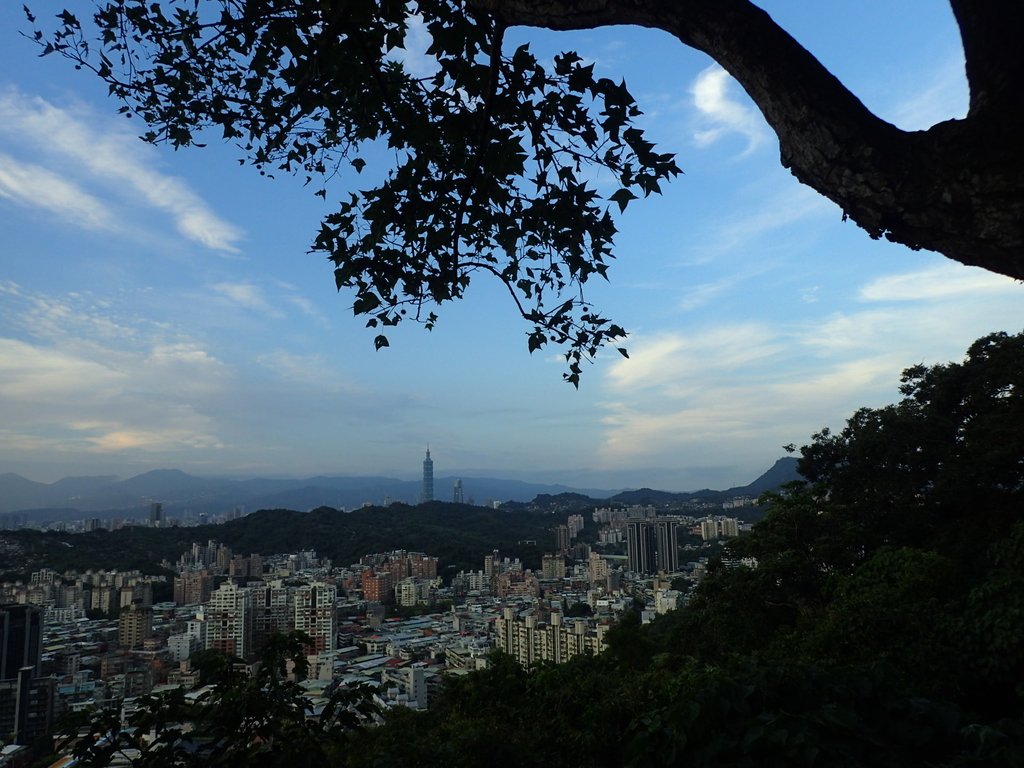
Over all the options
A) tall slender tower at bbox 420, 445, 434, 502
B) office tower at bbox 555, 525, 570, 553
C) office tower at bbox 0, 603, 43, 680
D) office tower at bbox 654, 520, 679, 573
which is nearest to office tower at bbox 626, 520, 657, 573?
office tower at bbox 654, 520, 679, 573

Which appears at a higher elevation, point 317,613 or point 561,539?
point 317,613

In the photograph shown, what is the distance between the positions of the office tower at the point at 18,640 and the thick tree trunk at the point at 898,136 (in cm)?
1022

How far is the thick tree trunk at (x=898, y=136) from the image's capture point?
1065 millimetres

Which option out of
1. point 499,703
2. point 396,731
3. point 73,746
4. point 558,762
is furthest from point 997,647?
point 73,746

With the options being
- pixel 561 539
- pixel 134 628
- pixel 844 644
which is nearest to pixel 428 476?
pixel 561 539

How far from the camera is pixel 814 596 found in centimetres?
632

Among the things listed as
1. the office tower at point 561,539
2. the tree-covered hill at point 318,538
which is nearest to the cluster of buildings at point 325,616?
the office tower at point 561,539

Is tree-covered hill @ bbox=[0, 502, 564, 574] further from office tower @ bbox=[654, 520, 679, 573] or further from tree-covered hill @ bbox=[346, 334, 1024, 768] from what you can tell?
tree-covered hill @ bbox=[346, 334, 1024, 768]

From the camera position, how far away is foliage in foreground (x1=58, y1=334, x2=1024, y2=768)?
142 cm

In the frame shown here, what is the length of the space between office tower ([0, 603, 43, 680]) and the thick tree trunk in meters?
10.2

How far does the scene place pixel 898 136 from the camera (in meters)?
1.18

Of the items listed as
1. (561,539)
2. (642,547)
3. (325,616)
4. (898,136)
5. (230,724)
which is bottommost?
(561,539)

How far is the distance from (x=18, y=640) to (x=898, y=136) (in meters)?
11.5

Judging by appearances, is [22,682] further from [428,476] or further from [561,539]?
[428,476]
